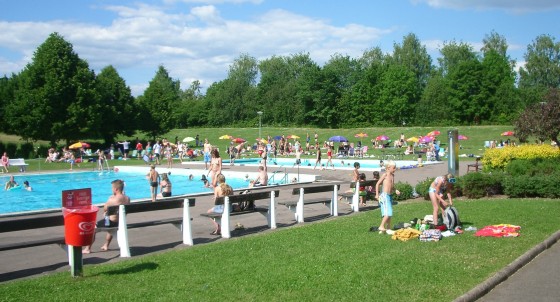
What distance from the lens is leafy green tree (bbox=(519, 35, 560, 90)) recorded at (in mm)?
81188

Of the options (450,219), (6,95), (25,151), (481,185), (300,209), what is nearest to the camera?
(450,219)

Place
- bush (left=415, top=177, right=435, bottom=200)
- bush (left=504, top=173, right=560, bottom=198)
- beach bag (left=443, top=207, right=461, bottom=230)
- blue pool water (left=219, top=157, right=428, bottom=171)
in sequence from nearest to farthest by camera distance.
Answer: beach bag (left=443, top=207, right=461, bottom=230) < bush (left=504, top=173, right=560, bottom=198) < bush (left=415, top=177, right=435, bottom=200) < blue pool water (left=219, top=157, right=428, bottom=171)

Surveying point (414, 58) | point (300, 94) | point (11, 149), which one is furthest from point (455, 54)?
point (11, 149)

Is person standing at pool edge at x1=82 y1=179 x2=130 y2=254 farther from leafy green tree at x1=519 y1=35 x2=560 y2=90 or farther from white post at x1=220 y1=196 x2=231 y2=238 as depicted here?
leafy green tree at x1=519 y1=35 x2=560 y2=90

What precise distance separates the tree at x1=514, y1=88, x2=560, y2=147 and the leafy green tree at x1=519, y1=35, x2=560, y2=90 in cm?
5749

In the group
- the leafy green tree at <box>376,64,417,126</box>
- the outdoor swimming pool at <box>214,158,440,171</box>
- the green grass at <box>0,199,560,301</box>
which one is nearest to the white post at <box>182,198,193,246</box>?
the green grass at <box>0,199,560,301</box>

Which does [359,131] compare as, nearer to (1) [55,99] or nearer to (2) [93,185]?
(1) [55,99]

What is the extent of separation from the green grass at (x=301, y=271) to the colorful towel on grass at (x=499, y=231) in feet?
0.66

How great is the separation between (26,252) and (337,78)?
77.3m

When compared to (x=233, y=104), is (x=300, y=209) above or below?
below

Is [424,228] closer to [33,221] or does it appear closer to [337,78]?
[33,221]

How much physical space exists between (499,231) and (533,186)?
782 cm

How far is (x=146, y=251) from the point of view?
Result: 10648 mm

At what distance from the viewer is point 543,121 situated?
2745cm
